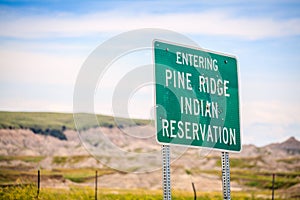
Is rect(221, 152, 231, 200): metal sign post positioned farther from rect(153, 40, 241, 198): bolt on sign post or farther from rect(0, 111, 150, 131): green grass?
rect(0, 111, 150, 131): green grass

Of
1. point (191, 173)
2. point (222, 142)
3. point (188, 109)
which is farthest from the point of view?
point (191, 173)

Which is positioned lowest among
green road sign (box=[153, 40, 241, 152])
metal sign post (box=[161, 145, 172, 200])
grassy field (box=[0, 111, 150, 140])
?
metal sign post (box=[161, 145, 172, 200])

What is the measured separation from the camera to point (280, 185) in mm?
55000

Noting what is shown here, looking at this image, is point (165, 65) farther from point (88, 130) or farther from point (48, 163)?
point (48, 163)

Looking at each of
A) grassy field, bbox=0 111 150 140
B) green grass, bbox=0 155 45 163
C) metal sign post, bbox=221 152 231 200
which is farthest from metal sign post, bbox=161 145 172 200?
grassy field, bbox=0 111 150 140

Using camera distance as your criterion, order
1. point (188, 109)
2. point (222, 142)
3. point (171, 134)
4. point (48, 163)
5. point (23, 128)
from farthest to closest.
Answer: point (23, 128)
point (48, 163)
point (222, 142)
point (188, 109)
point (171, 134)

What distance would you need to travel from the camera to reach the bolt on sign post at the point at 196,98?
9109mm

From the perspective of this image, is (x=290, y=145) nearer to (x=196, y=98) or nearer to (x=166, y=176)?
(x=196, y=98)

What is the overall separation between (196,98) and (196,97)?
0.06 feet

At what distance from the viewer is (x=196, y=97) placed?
32.6ft

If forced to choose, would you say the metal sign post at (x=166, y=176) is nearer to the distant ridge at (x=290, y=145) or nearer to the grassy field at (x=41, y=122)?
the distant ridge at (x=290, y=145)

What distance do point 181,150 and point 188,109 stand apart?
Result: 708 mm

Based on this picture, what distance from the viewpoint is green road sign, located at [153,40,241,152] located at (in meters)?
9.12

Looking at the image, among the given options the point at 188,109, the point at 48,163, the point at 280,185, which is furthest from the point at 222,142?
the point at 48,163
